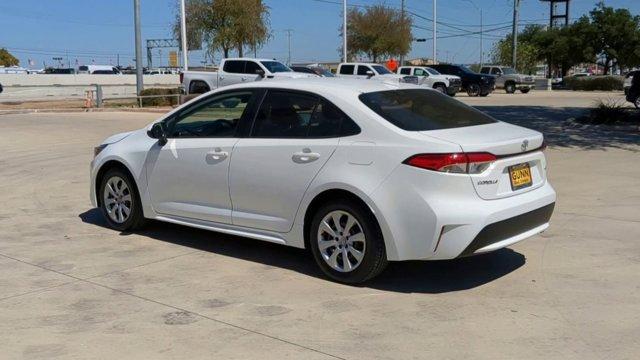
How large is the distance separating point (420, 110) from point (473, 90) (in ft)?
116

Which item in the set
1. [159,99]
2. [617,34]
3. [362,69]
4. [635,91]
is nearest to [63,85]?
[159,99]

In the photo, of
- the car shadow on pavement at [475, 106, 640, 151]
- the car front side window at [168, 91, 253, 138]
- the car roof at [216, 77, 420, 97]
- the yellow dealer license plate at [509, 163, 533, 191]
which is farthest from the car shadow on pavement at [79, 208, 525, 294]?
the car shadow on pavement at [475, 106, 640, 151]

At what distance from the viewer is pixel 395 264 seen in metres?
6.00

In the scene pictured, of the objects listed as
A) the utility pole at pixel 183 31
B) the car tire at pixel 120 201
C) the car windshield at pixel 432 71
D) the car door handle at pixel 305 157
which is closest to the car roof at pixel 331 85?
the car door handle at pixel 305 157

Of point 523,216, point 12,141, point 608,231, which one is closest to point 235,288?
point 523,216

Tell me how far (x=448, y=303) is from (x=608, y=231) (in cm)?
284

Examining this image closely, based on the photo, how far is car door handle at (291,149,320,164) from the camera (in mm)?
5402

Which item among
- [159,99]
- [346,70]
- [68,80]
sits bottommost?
[159,99]

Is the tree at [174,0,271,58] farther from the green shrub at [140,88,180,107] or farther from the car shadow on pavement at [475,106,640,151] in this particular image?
the car shadow on pavement at [475,106,640,151]

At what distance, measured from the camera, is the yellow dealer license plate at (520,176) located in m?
5.16

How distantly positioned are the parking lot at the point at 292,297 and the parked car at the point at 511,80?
1513 inches

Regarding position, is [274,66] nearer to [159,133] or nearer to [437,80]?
[437,80]

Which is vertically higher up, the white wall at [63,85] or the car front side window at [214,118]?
the white wall at [63,85]

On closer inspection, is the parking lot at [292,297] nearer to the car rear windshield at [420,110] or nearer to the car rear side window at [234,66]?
the car rear windshield at [420,110]
